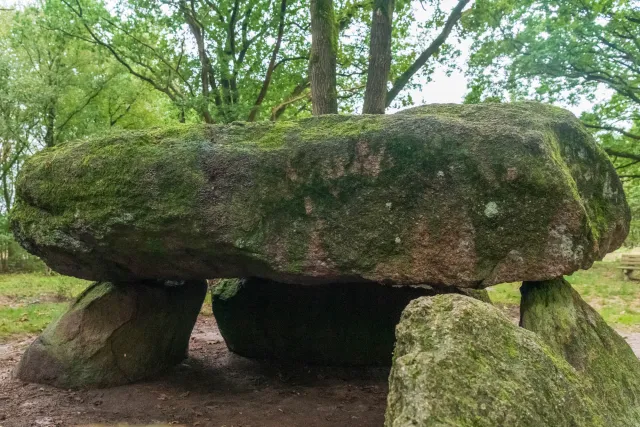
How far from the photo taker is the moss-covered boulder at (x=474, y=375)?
2.27 m

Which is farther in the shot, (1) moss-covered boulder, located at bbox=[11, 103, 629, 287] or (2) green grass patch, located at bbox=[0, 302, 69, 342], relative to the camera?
(2) green grass patch, located at bbox=[0, 302, 69, 342]

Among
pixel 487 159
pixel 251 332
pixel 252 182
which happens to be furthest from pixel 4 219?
pixel 487 159

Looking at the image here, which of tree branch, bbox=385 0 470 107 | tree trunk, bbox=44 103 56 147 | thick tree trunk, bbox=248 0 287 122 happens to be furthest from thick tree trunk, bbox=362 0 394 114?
tree trunk, bbox=44 103 56 147

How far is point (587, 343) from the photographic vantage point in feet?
13.7

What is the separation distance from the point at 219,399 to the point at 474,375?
332 cm

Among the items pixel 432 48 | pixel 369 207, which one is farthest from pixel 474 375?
pixel 432 48

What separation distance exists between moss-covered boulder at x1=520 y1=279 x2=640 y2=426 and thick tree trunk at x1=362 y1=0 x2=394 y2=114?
511 cm

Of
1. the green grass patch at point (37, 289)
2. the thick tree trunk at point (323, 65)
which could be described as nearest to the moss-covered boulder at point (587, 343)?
the thick tree trunk at point (323, 65)

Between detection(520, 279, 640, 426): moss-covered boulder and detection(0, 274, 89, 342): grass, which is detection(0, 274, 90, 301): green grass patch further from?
detection(520, 279, 640, 426): moss-covered boulder

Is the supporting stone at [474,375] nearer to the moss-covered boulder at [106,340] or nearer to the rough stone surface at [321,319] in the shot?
the rough stone surface at [321,319]

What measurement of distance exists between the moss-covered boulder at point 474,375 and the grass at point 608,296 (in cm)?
823

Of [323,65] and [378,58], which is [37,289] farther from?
[378,58]

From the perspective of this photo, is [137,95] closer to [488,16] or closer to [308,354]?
[488,16]

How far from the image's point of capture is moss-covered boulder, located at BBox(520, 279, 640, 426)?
3938mm
